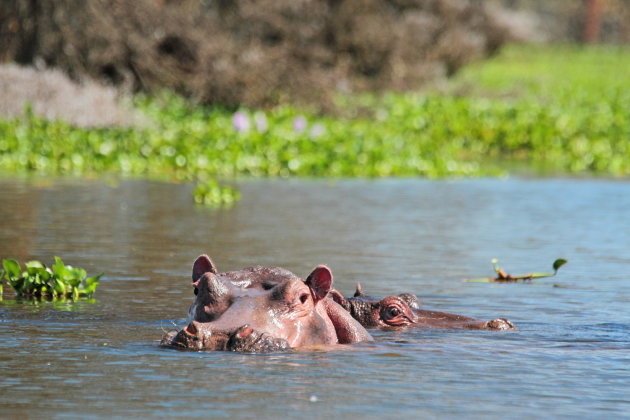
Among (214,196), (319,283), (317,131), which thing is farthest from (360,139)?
Result: (319,283)

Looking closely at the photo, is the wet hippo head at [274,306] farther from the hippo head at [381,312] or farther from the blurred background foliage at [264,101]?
the blurred background foliage at [264,101]

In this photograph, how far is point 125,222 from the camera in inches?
568

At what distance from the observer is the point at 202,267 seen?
724 cm

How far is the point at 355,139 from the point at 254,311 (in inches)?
691

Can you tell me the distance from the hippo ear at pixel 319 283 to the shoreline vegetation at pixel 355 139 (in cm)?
976

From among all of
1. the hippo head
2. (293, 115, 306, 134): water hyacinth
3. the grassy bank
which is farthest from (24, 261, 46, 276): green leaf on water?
(293, 115, 306, 134): water hyacinth

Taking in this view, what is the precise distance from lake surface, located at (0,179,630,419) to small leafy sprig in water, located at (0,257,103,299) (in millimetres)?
186

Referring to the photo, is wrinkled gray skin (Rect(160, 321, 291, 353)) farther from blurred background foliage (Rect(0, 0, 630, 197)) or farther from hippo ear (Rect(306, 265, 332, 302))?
blurred background foliage (Rect(0, 0, 630, 197))

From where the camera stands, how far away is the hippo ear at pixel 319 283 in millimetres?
7031

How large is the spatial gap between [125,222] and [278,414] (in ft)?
28.8

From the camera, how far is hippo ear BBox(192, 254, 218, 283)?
23.5 ft

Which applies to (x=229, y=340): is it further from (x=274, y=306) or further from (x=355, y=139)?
(x=355, y=139)

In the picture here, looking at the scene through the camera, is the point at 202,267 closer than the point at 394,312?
Yes

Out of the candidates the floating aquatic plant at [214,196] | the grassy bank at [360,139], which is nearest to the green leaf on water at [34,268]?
the floating aquatic plant at [214,196]
